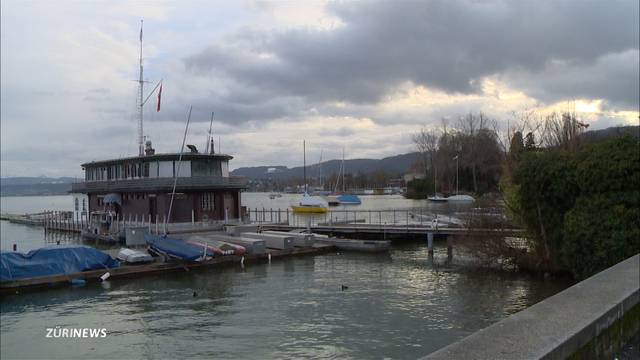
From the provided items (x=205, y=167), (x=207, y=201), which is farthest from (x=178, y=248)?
(x=205, y=167)

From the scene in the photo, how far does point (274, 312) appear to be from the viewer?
21.9 metres

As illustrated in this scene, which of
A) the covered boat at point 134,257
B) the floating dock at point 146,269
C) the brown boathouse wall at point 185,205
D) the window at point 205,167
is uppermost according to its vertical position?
the window at point 205,167

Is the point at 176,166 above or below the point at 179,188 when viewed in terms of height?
above

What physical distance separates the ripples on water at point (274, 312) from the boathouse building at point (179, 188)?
45.7ft

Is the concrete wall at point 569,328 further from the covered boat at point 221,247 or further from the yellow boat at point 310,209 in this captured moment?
the yellow boat at point 310,209

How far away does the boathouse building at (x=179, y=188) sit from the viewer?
4506cm

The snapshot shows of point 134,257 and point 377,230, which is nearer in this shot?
point 134,257

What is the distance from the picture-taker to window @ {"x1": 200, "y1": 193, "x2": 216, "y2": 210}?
46.5 meters

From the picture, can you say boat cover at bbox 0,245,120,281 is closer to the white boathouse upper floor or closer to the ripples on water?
the ripples on water

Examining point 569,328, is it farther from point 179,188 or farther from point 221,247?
point 179,188

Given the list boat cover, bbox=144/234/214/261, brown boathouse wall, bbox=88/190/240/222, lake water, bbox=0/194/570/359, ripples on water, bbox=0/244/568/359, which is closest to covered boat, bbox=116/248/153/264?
boat cover, bbox=144/234/214/261

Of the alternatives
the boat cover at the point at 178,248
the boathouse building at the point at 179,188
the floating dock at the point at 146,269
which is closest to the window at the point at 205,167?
the boathouse building at the point at 179,188

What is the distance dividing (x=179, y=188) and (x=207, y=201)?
10.9 ft

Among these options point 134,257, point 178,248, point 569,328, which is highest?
point 569,328
